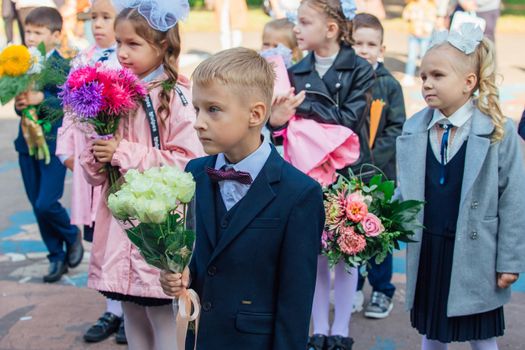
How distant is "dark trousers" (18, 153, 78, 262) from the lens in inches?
241

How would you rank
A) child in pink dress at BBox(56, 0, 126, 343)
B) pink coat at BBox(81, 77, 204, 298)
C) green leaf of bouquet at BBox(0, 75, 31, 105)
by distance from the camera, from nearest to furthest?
pink coat at BBox(81, 77, 204, 298)
child in pink dress at BBox(56, 0, 126, 343)
green leaf of bouquet at BBox(0, 75, 31, 105)

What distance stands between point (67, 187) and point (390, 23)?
49.5 feet

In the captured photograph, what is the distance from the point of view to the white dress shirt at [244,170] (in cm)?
315

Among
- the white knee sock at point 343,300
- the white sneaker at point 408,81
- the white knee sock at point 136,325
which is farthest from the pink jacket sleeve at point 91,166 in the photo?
the white sneaker at point 408,81

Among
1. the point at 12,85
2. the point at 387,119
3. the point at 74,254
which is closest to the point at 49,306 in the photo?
the point at 74,254

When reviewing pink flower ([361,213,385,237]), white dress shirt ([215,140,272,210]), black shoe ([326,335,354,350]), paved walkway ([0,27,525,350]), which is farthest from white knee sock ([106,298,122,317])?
white dress shirt ([215,140,272,210])

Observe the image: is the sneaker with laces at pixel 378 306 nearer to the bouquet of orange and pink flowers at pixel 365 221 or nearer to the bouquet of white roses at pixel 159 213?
the bouquet of orange and pink flowers at pixel 365 221

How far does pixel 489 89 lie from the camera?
4004mm

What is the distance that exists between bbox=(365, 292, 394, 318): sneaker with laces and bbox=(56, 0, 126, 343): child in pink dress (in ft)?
5.44

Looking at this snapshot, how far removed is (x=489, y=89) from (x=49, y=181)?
347 centimetres

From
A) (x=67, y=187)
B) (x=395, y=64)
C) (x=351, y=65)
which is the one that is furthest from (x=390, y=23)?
(x=351, y=65)

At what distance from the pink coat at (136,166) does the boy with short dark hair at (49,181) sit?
1887 millimetres

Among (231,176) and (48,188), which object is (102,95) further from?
(48,188)

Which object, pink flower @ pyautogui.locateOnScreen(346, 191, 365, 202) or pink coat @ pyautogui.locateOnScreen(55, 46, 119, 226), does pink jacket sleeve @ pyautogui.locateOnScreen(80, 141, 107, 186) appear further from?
pink flower @ pyautogui.locateOnScreen(346, 191, 365, 202)
